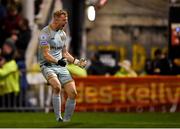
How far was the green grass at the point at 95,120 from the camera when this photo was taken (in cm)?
1962

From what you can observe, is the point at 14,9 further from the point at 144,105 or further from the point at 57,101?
the point at 57,101

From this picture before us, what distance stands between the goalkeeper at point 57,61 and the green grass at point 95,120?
0.47 metres

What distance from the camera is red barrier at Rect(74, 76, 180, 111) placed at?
89.2 feet

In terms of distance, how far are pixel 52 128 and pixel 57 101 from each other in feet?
5.71

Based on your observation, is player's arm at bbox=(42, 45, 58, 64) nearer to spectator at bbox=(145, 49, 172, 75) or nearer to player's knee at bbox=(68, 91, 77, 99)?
player's knee at bbox=(68, 91, 77, 99)

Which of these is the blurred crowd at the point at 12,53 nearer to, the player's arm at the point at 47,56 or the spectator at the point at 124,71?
the spectator at the point at 124,71

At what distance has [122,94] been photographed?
27281mm

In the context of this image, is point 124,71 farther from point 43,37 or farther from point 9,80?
point 43,37

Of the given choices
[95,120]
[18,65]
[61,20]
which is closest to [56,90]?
[61,20]

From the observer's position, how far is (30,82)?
27.2 m

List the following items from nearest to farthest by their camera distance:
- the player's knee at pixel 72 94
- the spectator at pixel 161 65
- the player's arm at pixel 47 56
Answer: the player's arm at pixel 47 56 < the player's knee at pixel 72 94 < the spectator at pixel 161 65

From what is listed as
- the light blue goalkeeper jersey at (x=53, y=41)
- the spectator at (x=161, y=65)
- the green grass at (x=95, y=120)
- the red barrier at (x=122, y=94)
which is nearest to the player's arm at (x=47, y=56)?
the light blue goalkeeper jersey at (x=53, y=41)

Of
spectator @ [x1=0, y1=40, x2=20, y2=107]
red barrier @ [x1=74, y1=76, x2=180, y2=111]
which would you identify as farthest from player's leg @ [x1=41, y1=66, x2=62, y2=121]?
red barrier @ [x1=74, y1=76, x2=180, y2=111]

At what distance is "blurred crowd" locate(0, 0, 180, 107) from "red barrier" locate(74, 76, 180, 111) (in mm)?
602
